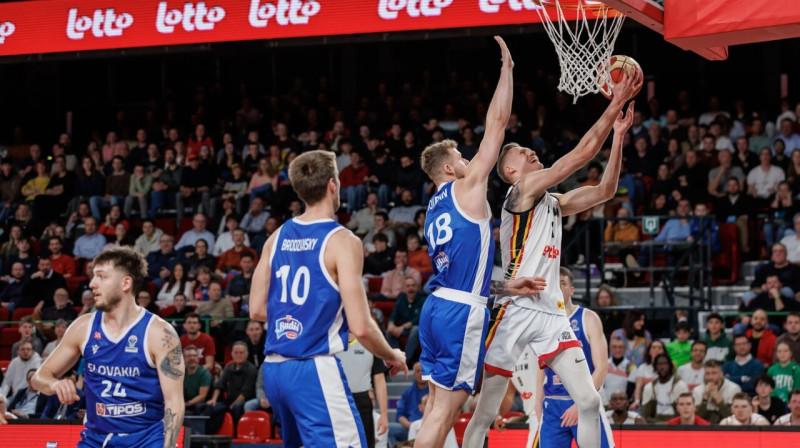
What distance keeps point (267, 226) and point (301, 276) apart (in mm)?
11075

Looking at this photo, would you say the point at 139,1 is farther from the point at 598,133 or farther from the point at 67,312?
the point at 598,133

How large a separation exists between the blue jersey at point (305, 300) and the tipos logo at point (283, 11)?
10315mm

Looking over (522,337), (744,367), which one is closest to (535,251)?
(522,337)

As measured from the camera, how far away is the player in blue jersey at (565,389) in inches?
315

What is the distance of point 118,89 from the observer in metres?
24.5

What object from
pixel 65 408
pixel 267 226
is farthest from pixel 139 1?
pixel 65 408

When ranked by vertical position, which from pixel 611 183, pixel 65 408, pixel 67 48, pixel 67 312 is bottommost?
pixel 65 408

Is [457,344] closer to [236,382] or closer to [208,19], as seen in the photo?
[236,382]

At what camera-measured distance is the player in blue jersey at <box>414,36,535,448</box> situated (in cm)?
660

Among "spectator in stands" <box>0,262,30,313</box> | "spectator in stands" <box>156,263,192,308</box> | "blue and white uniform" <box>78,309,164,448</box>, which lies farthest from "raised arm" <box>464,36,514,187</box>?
"spectator in stands" <box>0,262,30,313</box>

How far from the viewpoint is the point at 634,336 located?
42.2 feet

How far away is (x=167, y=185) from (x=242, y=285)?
4495 millimetres

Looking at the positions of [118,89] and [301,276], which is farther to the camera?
[118,89]

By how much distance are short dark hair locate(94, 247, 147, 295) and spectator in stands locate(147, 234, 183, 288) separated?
10545 millimetres
